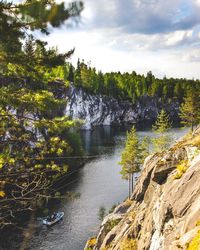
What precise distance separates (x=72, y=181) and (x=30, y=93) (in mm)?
58638

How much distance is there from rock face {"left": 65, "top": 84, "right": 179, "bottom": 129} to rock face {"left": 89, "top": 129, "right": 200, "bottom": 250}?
10885cm

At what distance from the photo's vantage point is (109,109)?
164125 millimetres

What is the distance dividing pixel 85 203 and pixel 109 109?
366 ft

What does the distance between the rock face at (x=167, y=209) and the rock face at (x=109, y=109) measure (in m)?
109

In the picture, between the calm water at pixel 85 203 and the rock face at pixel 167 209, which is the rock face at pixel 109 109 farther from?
the rock face at pixel 167 209

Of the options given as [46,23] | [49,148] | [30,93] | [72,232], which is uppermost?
[46,23]

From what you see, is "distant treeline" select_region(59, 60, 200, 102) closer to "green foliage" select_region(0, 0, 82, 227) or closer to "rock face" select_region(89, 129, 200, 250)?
"rock face" select_region(89, 129, 200, 250)

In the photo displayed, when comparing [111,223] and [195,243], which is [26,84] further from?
[111,223]

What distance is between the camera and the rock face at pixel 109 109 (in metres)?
145

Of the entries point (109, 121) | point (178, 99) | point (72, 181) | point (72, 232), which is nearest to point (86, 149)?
point (72, 181)

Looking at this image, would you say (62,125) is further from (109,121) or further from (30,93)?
(109,121)

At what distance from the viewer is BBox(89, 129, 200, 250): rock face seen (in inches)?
521

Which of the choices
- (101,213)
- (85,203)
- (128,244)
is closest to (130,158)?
(101,213)

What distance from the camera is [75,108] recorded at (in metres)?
146
